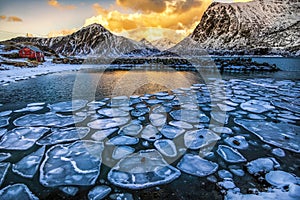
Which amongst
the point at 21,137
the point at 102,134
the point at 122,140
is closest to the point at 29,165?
the point at 21,137

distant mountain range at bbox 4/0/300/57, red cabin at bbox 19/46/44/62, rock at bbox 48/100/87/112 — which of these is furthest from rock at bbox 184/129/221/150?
distant mountain range at bbox 4/0/300/57

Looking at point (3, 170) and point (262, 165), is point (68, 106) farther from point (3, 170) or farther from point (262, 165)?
point (262, 165)

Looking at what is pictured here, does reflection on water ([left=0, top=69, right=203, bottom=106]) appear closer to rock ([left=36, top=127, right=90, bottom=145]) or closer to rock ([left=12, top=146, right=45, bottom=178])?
rock ([left=36, top=127, right=90, bottom=145])

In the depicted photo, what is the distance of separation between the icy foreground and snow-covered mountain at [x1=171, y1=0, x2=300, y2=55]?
306 ft

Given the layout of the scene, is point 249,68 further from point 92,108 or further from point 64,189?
point 64,189

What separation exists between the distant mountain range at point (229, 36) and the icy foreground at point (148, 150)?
79965mm


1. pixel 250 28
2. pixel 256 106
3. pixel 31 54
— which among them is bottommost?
pixel 256 106

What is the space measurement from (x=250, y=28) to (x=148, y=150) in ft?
480

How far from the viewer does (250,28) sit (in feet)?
384

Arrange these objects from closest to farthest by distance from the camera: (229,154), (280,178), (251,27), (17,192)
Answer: (17,192) < (280,178) < (229,154) < (251,27)

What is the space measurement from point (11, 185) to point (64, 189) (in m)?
0.52

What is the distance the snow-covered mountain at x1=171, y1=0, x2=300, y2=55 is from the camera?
315 ft

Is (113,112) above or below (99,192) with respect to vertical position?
above

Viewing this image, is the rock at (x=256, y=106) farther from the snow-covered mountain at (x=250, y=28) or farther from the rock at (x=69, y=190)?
the snow-covered mountain at (x=250, y=28)
